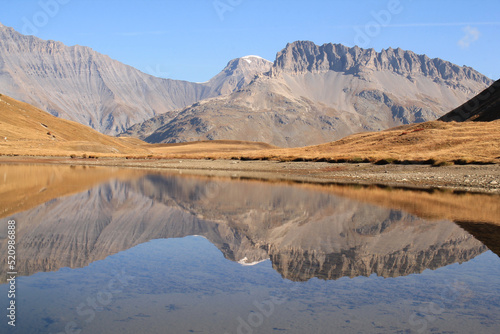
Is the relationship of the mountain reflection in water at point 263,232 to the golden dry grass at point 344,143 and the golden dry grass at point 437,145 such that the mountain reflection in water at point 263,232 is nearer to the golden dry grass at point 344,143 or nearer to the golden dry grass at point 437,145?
the golden dry grass at point 437,145

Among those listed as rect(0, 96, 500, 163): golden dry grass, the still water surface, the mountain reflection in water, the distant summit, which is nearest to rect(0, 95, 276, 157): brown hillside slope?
rect(0, 96, 500, 163): golden dry grass

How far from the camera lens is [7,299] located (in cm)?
1159

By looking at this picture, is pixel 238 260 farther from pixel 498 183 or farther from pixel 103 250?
pixel 498 183

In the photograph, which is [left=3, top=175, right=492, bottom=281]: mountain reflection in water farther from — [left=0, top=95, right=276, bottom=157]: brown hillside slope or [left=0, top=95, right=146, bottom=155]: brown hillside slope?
[left=0, top=95, right=146, bottom=155]: brown hillside slope

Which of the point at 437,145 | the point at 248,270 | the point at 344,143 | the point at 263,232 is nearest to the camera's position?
the point at 248,270

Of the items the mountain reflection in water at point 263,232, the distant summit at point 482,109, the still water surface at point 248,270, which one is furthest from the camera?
the distant summit at point 482,109

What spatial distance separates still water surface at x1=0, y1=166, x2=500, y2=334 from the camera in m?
10.7

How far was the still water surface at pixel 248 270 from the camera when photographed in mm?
10719

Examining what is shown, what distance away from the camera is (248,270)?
15.3 metres

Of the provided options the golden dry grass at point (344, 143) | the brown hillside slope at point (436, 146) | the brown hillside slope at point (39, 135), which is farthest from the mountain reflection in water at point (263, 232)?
the brown hillside slope at point (39, 135)

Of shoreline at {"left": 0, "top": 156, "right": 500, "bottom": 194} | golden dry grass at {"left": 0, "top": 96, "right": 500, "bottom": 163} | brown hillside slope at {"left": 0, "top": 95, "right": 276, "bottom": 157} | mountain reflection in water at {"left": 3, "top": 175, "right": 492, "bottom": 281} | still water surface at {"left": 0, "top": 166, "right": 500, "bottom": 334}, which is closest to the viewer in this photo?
still water surface at {"left": 0, "top": 166, "right": 500, "bottom": 334}

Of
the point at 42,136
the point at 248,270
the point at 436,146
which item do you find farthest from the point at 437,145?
the point at 42,136

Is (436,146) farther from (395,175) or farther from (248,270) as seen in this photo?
(248,270)

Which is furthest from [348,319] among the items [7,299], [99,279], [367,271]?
[7,299]
